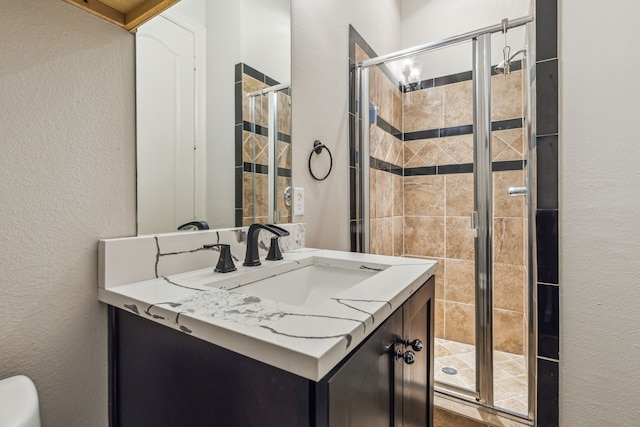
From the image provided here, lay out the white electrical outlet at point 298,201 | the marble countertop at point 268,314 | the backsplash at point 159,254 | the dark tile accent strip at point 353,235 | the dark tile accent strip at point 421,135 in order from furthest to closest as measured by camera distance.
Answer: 1. the dark tile accent strip at point 421,135
2. the dark tile accent strip at point 353,235
3. the white electrical outlet at point 298,201
4. the backsplash at point 159,254
5. the marble countertop at point 268,314

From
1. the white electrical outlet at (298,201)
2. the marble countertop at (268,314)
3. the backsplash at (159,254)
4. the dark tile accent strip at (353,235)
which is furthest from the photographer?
the dark tile accent strip at (353,235)


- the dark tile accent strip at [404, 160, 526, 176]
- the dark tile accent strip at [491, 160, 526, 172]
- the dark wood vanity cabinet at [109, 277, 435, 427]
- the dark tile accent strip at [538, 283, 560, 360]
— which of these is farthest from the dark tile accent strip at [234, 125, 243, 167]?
the dark tile accent strip at [491, 160, 526, 172]

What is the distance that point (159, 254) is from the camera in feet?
2.50

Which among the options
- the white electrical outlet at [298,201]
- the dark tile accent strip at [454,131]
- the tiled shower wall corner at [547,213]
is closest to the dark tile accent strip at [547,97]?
the tiled shower wall corner at [547,213]

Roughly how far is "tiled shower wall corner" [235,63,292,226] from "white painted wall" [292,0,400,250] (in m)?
0.09

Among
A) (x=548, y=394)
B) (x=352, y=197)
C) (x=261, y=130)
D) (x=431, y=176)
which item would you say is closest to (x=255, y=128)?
(x=261, y=130)

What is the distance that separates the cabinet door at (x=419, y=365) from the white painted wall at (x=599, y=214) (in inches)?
19.9

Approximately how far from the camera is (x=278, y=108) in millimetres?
1207

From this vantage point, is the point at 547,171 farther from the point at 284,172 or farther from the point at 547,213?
the point at 284,172

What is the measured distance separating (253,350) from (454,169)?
200 cm

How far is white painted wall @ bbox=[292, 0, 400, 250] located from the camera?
4.33 feet

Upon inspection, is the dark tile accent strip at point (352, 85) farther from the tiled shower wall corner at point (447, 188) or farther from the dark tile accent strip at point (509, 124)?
the dark tile accent strip at point (509, 124)

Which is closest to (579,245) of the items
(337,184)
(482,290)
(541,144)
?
Result: (541,144)

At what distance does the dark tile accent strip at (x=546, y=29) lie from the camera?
1060 millimetres
